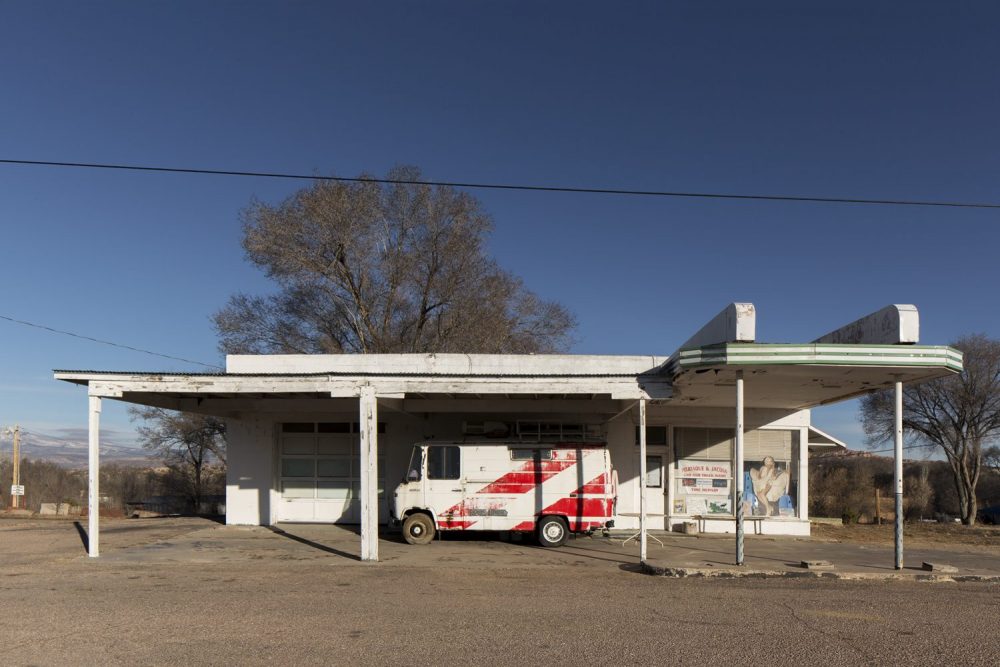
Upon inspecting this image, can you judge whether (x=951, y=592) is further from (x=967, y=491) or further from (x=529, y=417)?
(x=967, y=491)

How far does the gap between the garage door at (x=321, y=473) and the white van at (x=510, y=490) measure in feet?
13.0

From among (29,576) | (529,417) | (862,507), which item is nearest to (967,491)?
(862,507)

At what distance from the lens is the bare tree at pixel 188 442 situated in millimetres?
35562

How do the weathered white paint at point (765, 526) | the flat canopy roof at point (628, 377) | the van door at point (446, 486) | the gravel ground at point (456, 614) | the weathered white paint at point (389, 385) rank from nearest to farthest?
the gravel ground at point (456, 614) < the flat canopy roof at point (628, 377) < the weathered white paint at point (389, 385) < the van door at point (446, 486) < the weathered white paint at point (765, 526)

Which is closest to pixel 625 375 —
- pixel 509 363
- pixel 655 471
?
pixel 509 363

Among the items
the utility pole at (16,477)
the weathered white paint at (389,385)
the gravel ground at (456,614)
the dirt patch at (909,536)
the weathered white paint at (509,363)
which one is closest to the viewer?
the gravel ground at (456,614)

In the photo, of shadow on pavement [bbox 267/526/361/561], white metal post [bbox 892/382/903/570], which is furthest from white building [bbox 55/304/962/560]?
white metal post [bbox 892/382/903/570]

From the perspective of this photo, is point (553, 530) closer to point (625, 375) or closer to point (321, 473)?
point (625, 375)

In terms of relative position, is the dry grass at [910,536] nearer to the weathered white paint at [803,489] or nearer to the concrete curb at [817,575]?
the weathered white paint at [803,489]

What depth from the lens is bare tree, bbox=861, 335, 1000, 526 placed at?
37.7 metres

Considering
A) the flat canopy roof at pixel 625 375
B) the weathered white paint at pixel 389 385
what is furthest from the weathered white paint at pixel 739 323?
the weathered white paint at pixel 389 385

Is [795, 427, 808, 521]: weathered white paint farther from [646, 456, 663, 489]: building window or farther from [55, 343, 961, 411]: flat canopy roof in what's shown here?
[646, 456, 663, 489]: building window

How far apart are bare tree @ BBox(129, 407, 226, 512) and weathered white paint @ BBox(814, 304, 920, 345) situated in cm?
2909

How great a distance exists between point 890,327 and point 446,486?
8.94 metres
